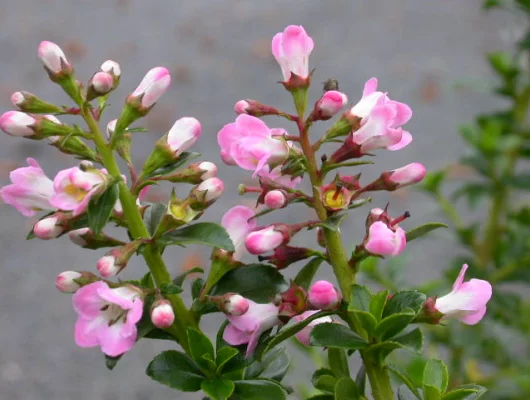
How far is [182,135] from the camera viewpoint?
79 cm

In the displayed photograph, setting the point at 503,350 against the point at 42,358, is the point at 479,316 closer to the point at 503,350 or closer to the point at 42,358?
the point at 503,350

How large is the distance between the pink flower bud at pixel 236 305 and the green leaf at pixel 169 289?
5 cm

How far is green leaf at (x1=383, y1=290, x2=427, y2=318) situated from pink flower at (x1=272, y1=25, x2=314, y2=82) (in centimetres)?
25

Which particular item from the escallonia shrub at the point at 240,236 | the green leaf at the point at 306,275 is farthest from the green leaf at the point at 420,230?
the green leaf at the point at 306,275

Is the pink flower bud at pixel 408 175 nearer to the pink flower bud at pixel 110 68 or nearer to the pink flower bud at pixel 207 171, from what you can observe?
the pink flower bud at pixel 207 171

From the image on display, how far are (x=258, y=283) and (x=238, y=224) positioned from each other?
7cm

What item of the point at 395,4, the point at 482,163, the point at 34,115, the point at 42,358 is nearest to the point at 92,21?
the point at 395,4

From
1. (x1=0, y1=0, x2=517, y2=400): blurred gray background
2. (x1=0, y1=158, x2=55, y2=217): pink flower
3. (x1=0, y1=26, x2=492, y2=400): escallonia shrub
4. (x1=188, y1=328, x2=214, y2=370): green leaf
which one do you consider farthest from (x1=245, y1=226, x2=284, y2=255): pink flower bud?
(x1=0, y1=0, x2=517, y2=400): blurred gray background

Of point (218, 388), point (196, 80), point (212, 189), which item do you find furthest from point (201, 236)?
point (196, 80)

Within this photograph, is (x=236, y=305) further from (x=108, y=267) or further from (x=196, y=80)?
(x=196, y=80)

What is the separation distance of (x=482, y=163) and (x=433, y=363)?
3.69 feet

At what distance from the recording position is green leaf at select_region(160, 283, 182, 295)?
28.7 inches

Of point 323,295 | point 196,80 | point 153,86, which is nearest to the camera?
point 323,295

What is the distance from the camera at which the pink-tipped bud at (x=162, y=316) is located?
2.28ft
